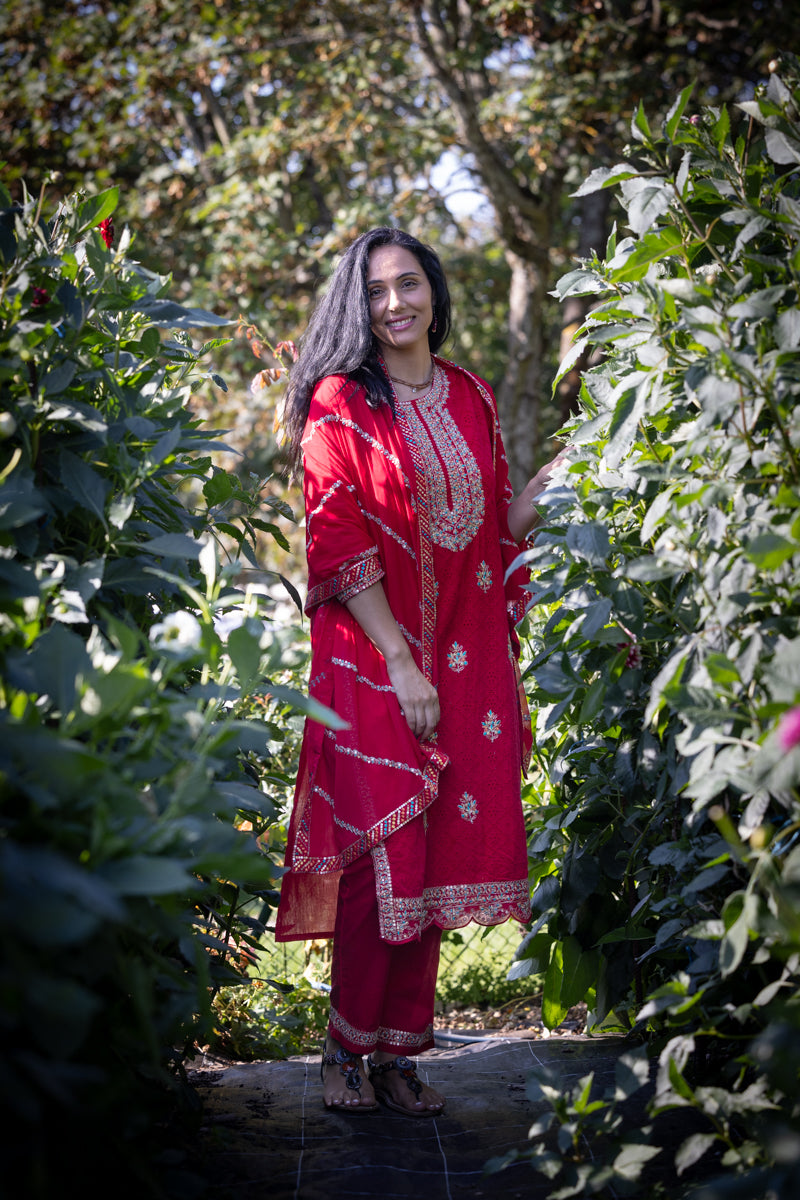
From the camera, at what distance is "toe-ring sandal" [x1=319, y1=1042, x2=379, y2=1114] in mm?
1977

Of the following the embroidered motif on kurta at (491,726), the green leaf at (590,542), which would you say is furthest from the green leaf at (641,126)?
the embroidered motif on kurta at (491,726)

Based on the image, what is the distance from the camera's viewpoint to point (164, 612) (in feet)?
5.61

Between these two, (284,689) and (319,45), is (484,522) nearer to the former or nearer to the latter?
(284,689)

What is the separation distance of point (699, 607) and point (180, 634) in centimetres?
81

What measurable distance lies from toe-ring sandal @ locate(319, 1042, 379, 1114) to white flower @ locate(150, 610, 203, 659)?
1183 millimetres

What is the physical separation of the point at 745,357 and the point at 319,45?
6241 millimetres

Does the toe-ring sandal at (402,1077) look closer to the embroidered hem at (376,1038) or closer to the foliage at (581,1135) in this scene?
the embroidered hem at (376,1038)

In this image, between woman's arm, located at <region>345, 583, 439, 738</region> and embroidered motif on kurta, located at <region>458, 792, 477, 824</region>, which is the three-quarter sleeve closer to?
woman's arm, located at <region>345, 583, 439, 738</region>

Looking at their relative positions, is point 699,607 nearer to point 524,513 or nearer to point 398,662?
point 398,662

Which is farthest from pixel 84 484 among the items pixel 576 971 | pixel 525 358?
pixel 525 358

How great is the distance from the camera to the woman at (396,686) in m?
2.02

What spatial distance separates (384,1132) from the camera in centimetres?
189

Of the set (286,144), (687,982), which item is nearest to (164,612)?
(687,982)

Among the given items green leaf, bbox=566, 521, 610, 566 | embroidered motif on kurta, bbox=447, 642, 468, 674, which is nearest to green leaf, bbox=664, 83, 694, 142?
green leaf, bbox=566, 521, 610, 566
